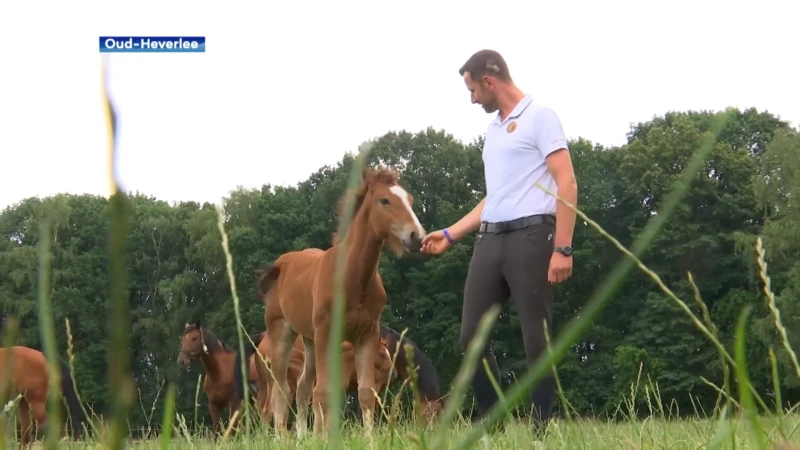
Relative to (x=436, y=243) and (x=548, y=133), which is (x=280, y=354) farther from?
(x=548, y=133)

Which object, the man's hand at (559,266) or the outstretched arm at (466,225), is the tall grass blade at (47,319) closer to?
the man's hand at (559,266)

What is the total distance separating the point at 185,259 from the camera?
36125mm

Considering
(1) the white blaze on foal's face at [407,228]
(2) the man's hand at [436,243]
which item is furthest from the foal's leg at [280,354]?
(2) the man's hand at [436,243]

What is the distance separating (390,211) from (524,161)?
5.50ft

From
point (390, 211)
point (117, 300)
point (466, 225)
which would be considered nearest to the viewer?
point (117, 300)

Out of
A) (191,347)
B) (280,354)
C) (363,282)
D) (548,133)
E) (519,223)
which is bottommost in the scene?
(191,347)

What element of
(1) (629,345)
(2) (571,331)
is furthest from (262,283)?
(1) (629,345)

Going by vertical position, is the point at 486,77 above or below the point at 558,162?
above

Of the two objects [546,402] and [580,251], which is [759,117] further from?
[546,402]

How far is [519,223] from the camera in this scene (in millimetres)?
4262

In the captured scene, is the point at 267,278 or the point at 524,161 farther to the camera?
the point at 267,278

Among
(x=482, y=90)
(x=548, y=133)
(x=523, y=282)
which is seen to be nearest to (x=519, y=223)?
(x=523, y=282)

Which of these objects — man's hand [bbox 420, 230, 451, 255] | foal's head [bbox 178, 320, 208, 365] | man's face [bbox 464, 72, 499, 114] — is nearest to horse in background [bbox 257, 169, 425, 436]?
man's hand [bbox 420, 230, 451, 255]

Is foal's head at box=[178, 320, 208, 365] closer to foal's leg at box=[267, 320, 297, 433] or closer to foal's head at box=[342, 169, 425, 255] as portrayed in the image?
foal's leg at box=[267, 320, 297, 433]
